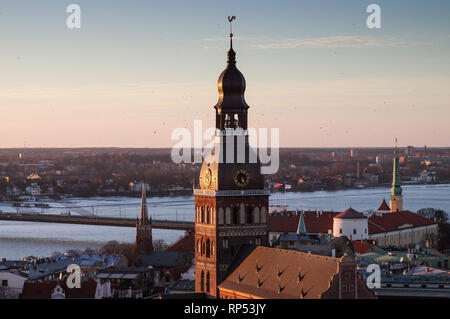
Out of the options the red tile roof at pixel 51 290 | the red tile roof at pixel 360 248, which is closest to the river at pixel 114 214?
the red tile roof at pixel 360 248

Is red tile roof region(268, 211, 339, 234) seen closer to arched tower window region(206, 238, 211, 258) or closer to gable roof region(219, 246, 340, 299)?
arched tower window region(206, 238, 211, 258)

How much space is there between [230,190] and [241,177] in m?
0.40

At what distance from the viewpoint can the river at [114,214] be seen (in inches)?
2401

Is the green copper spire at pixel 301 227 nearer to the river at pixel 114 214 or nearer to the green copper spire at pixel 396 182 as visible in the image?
the river at pixel 114 214

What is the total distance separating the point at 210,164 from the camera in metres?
23.9

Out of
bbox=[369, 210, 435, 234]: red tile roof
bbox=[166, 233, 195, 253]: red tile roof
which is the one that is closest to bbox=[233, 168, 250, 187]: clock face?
bbox=[166, 233, 195, 253]: red tile roof

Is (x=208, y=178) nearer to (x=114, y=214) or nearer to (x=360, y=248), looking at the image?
(x=360, y=248)

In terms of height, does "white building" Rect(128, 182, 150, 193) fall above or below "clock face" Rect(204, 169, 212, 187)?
below

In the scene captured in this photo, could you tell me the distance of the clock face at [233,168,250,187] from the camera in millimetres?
23594

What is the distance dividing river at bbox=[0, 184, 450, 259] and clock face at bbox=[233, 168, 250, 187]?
31613 millimetres

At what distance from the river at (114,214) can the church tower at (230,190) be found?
3116 cm

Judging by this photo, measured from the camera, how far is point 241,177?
23.7 m

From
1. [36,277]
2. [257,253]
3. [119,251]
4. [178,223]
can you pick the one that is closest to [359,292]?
[257,253]
